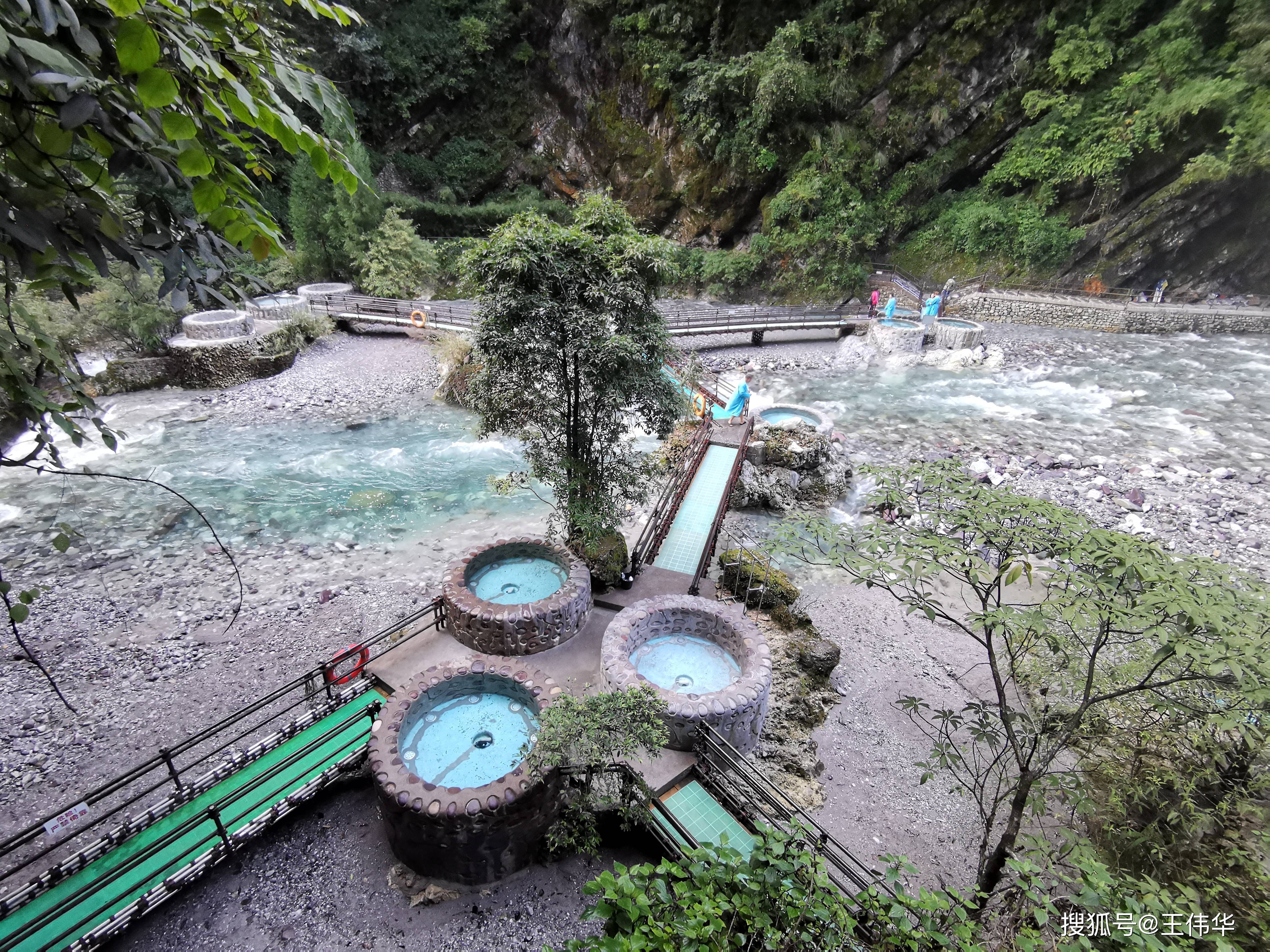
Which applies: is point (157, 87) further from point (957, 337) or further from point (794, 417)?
point (957, 337)

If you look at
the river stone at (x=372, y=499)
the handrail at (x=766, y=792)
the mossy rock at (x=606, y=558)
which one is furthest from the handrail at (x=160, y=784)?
the river stone at (x=372, y=499)

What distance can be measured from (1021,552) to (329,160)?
16.1 feet

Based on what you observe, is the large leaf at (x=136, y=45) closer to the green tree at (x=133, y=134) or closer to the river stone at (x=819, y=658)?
the green tree at (x=133, y=134)

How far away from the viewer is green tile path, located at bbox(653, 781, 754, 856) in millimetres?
5574

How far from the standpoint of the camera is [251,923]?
5.22m

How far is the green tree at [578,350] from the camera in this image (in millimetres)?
6902

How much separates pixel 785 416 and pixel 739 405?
216 centimetres

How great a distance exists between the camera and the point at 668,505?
1112 cm

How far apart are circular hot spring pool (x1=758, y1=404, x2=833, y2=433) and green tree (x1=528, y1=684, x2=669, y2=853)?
1127cm

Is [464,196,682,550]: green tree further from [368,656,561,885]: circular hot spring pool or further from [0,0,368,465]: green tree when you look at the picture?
[0,0,368,465]: green tree

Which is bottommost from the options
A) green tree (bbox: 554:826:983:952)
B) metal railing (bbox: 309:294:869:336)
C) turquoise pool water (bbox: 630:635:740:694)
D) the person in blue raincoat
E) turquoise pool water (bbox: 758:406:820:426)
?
turquoise pool water (bbox: 630:635:740:694)

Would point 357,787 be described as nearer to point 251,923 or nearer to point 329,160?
point 251,923

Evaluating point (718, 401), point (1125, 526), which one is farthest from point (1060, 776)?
point (718, 401)

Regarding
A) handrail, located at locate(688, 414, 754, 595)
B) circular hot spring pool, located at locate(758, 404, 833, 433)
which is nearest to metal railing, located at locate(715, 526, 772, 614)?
handrail, located at locate(688, 414, 754, 595)
